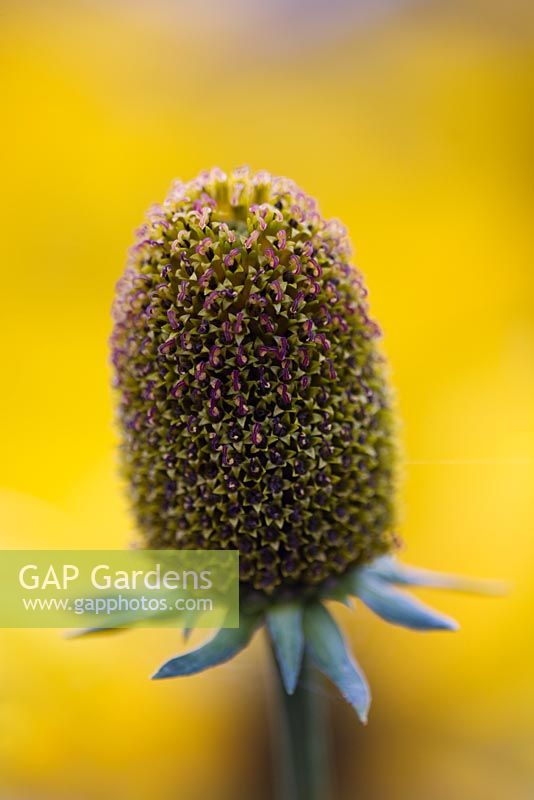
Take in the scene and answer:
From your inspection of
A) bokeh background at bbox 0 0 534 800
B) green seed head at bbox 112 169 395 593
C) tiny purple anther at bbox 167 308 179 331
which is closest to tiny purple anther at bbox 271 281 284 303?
green seed head at bbox 112 169 395 593

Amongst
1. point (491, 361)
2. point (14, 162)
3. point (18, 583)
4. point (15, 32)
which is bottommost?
point (18, 583)

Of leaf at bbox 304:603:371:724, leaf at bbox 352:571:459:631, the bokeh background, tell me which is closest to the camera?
leaf at bbox 304:603:371:724

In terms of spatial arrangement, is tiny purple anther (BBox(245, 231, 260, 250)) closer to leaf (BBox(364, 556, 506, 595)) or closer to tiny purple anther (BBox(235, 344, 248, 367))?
tiny purple anther (BBox(235, 344, 248, 367))

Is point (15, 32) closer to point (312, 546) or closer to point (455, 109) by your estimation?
point (455, 109)

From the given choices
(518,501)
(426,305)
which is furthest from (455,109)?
(518,501)

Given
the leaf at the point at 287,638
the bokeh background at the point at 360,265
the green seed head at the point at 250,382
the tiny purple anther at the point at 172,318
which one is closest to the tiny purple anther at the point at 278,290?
the green seed head at the point at 250,382

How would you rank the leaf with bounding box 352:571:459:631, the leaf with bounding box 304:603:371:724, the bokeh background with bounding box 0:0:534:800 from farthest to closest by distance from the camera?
the bokeh background with bounding box 0:0:534:800 → the leaf with bounding box 352:571:459:631 → the leaf with bounding box 304:603:371:724

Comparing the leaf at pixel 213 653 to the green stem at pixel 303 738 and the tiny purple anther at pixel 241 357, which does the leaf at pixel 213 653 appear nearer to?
the green stem at pixel 303 738
